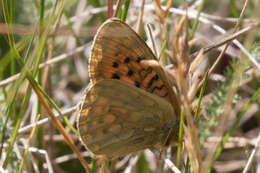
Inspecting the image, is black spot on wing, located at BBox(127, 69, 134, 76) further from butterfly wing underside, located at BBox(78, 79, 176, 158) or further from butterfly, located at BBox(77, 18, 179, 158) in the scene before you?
butterfly wing underside, located at BBox(78, 79, 176, 158)

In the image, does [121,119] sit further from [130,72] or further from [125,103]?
[130,72]

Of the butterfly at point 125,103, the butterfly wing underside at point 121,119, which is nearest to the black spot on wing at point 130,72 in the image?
the butterfly at point 125,103

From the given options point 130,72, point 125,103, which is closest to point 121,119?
point 125,103

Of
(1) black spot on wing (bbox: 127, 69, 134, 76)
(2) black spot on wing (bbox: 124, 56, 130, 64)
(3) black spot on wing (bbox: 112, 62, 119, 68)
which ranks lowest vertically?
(1) black spot on wing (bbox: 127, 69, 134, 76)

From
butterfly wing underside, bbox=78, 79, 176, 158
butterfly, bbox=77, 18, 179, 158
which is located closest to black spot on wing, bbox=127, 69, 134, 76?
butterfly, bbox=77, 18, 179, 158

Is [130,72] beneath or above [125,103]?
above

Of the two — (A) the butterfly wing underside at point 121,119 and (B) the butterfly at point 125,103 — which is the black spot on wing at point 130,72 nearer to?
(B) the butterfly at point 125,103
